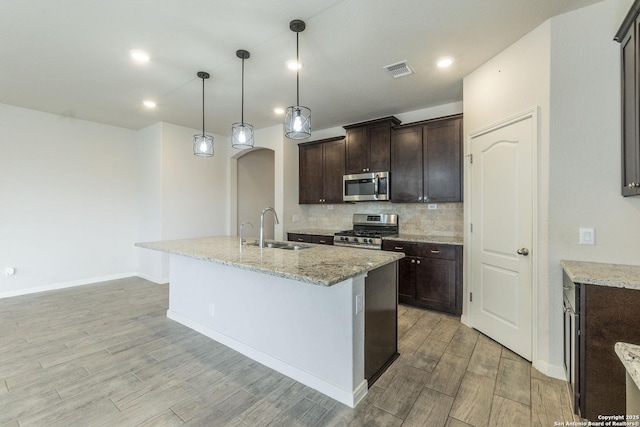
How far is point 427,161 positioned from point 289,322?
9.16 ft

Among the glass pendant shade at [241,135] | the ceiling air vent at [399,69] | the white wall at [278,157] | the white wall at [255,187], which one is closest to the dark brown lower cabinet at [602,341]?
the ceiling air vent at [399,69]

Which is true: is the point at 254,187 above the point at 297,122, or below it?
below

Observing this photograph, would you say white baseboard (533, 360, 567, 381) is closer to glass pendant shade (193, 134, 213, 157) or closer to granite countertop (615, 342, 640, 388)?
granite countertop (615, 342, 640, 388)

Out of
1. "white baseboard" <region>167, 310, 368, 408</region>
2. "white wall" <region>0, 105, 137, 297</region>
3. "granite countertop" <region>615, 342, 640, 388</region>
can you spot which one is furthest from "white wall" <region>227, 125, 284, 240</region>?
"granite countertop" <region>615, 342, 640, 388</region>

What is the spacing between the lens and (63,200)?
4559 mm

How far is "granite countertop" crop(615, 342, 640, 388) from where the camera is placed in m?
0.70

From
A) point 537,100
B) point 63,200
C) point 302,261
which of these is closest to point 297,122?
point 302,261

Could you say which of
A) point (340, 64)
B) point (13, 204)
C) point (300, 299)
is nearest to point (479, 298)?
point (300, 299)

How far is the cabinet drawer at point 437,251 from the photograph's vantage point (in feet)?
11.0

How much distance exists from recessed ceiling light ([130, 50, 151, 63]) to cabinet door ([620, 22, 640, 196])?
369 centimetres

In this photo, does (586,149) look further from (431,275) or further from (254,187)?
(254,187)

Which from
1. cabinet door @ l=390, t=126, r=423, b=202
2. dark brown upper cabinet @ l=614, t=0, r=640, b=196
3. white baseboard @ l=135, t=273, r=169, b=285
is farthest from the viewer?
white baseboard @ l=135, t=273, r=169, b=285

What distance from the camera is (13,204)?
4129 millimetres

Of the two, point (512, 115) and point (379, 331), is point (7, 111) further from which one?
point (512, 115)
